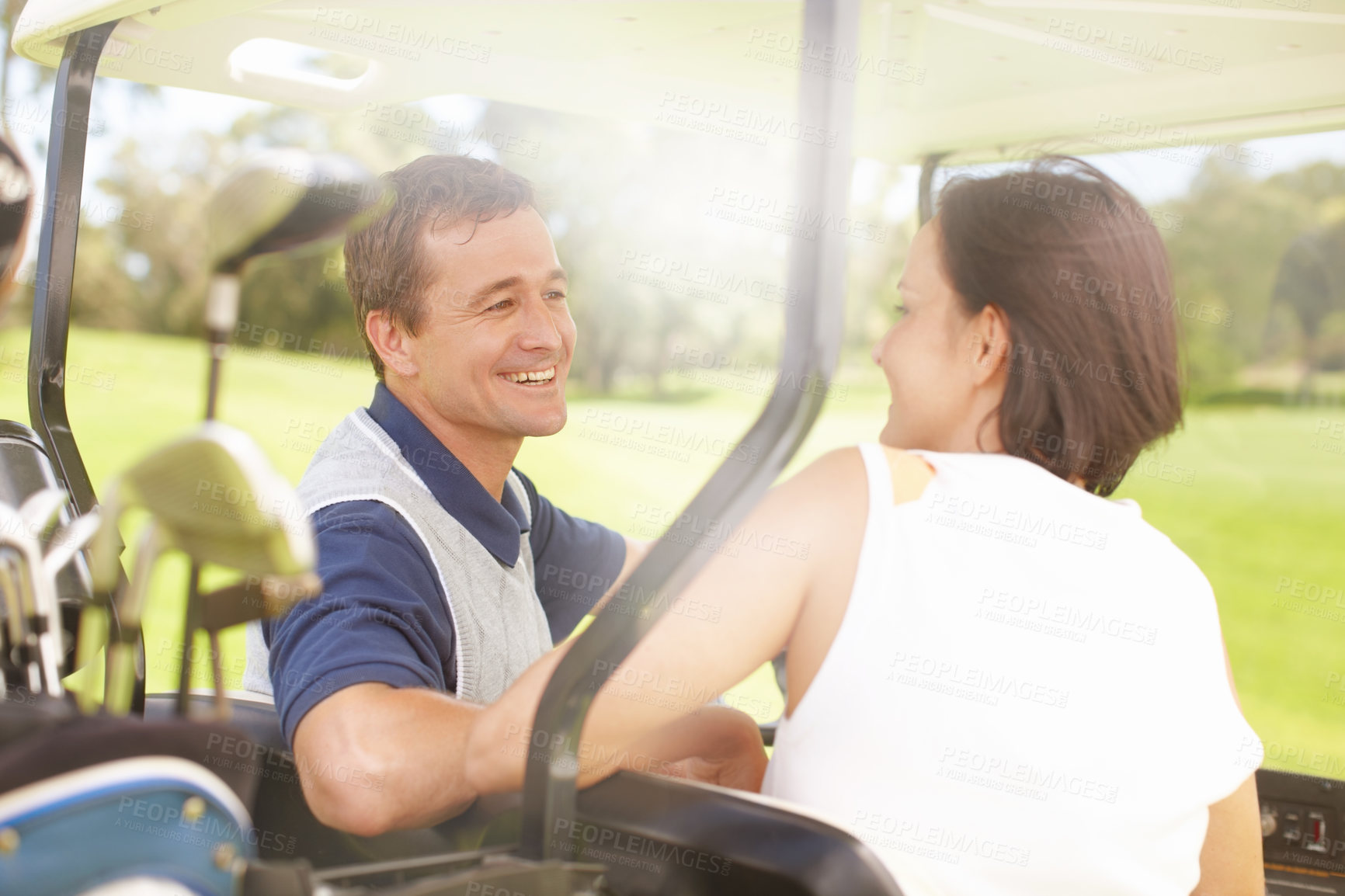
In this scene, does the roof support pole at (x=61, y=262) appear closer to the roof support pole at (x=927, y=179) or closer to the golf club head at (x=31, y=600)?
the golf club head at (x=31, y=600)

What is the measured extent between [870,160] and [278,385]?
1281 cm

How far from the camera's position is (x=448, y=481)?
1.58 meters

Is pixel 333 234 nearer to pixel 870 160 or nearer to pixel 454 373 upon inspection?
pixel 454 373

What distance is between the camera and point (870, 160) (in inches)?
91.7

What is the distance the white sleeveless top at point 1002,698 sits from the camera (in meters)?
0.97

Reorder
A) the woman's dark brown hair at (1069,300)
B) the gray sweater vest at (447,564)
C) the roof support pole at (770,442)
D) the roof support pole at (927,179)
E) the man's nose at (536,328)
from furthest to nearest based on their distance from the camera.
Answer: the roof support pole at (927,179) < the man's nose at (536,328) < the gray sweater vest at (447,564) < the woman's dark brown hair at (1069,300) < the roof support pole at (770,442)

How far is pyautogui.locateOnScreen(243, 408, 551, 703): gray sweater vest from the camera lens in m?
1.44

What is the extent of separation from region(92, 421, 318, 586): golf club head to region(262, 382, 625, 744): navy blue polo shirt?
0.51 meters

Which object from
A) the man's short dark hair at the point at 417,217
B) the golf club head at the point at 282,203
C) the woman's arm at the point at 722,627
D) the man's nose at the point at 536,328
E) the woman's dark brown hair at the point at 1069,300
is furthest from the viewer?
the man's nose at the point at 536,328

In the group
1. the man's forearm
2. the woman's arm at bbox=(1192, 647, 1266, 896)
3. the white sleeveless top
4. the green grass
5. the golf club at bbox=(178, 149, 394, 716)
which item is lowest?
the green grass

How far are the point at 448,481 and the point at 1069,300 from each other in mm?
893

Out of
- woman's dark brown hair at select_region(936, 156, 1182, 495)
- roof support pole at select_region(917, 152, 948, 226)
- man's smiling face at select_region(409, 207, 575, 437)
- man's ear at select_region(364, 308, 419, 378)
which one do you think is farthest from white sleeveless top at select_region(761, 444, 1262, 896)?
roof support pole at select_region(917, 152, 948, 226)

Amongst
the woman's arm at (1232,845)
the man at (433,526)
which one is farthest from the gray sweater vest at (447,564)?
the woman's arm at (1232,845)

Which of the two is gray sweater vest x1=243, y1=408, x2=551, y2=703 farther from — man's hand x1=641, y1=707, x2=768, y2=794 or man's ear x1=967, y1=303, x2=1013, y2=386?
man's ear x1=967, y1=303, x2=1013, y2=386
